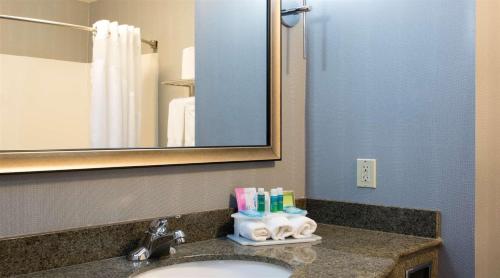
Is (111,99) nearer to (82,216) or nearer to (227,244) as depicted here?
(82,216)

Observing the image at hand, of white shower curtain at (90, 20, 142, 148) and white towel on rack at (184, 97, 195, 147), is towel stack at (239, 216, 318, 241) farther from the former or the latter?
white shower curtain at (90, 20, 142, 148)

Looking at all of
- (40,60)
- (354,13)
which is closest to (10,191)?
(40,60)

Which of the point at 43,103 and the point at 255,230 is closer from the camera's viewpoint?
the point at 43,103

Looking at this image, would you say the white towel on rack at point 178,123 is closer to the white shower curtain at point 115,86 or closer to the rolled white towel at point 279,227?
the white shower curtain at point 115,86

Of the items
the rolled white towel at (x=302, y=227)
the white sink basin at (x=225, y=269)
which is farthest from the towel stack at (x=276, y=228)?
the white sink basin at (x=225, y=269)

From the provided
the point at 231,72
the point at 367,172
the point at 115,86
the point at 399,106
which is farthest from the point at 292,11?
the point at 115,86

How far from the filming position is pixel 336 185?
74.7 inches

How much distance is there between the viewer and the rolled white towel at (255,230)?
156cm

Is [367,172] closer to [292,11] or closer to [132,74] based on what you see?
[292,11]

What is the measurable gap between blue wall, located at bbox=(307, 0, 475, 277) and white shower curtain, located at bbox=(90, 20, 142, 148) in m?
0.75

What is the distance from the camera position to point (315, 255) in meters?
1.43

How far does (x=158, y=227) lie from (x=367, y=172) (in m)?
0.78

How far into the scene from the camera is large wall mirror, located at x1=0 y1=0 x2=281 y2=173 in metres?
1.23

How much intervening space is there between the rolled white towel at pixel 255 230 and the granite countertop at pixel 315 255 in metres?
0.04
